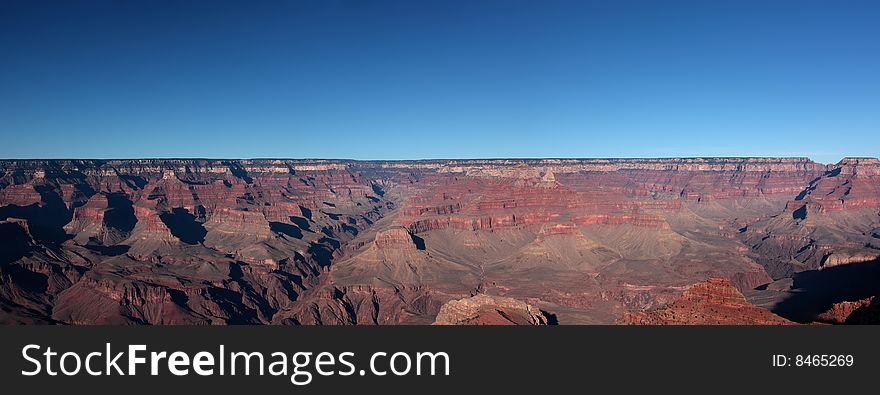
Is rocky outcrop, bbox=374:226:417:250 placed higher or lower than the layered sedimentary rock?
higher

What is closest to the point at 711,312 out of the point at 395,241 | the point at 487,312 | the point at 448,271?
the point at 487,312

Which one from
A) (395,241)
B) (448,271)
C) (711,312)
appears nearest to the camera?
(711,312)

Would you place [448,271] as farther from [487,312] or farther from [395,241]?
[487,312]

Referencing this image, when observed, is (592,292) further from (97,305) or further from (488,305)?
(97,305)

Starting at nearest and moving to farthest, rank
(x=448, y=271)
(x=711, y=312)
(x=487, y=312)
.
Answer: (x=711, y=312) → (x=487, y=312) → (x=448, y=271)

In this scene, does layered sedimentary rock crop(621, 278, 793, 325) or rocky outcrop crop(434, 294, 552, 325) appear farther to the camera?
rocky outcrop crop(434, 294, 552, 325)

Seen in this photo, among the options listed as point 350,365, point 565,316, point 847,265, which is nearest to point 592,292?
point 565,316

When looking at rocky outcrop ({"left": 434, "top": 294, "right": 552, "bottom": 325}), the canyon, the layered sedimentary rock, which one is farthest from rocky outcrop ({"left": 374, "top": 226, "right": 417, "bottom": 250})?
the layered sedimentary rock

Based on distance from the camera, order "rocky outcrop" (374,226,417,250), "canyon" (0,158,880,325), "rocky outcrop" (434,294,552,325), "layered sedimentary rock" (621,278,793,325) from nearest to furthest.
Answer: "layered sedimentary rock" (621,278,793,325)
"rocky outcrop" (434,294,552,325)
"canyon" (0,158,880,325)
"rocky outcrop" (374,226,417,250)

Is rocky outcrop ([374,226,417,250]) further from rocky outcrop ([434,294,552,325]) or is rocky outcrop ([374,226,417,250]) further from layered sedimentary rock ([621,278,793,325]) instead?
layered sedimentary rock ([621,278,793,325])
